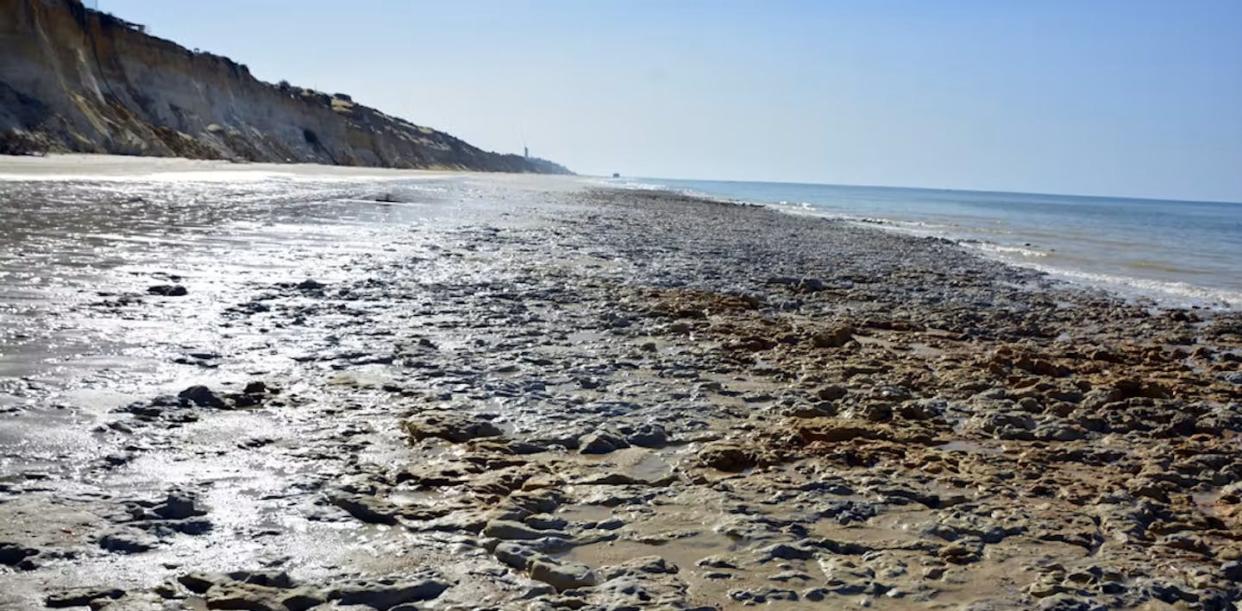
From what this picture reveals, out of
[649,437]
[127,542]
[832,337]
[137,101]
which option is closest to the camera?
[127,542]

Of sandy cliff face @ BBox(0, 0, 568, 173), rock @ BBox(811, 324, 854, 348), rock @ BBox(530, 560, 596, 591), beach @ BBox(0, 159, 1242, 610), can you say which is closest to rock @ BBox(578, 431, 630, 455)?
beach @ BBox(0, 159, 1242, 610)

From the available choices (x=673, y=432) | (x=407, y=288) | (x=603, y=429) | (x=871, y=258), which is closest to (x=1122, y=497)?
(x=673, y=432)

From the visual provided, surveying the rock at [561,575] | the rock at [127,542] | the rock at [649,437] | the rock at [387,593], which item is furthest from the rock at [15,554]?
the rock at [649,437]

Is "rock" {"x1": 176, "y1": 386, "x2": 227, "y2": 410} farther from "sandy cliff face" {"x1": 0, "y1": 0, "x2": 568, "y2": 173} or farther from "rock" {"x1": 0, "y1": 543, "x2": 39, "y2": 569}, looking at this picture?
"sandy cliff face" {"x1": 0, "y1": 0, "x2": 568, "y2": 173}

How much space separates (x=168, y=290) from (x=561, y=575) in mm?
5582

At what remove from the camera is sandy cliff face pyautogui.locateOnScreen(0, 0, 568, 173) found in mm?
33531

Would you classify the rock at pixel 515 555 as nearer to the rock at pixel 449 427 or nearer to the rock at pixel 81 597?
the rock at pixel 81 597

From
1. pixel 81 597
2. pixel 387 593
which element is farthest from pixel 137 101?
pixel 387 593

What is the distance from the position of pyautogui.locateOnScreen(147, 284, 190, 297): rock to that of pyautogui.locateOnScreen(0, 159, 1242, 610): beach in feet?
0.21

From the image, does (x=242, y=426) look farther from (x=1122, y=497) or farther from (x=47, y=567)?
(x=1122, y=497)

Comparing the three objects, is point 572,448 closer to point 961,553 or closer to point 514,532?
point 514,532

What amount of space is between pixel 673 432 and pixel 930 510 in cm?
138

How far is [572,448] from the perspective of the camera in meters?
4.43

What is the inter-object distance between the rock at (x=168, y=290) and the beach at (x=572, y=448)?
63 millimetres
